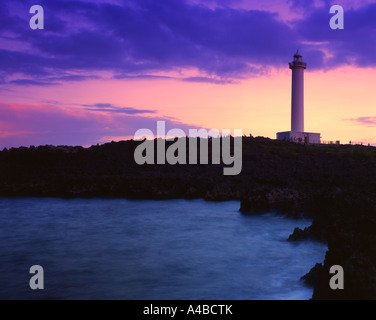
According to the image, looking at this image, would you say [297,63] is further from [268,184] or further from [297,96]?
[268,184]

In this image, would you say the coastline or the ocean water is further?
the ocean water

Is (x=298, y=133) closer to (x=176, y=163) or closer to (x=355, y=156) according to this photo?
(x=355, y=156)

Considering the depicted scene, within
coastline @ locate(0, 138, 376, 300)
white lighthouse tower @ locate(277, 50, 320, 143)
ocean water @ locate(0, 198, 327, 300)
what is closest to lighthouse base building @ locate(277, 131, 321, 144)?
white lighthouse tower @ locate(277, 50, 320, 143)

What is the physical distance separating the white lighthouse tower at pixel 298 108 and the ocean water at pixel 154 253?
2919 centimetres

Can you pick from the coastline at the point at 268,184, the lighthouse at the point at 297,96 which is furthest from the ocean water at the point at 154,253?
the lighthouse at the point at 297,96

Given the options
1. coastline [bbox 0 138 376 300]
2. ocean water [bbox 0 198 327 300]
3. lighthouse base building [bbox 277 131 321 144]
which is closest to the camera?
coastline [bbox 0 138 376 300]

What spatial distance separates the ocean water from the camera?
867 cm

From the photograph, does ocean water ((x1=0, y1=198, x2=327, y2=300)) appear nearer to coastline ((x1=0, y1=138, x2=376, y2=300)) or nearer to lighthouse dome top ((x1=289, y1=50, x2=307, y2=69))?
coastline ((x1=0, y1=138, x2=376, y2=300))

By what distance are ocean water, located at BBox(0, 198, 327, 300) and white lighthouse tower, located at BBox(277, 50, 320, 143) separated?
2919 centimetres

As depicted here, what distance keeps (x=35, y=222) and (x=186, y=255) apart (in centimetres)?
979

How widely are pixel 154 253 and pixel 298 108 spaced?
39058 mm

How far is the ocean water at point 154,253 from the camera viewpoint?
867cm

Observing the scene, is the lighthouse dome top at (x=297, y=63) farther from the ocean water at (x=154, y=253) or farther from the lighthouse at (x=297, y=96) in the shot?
the ocean water at (x=154, y=253)
